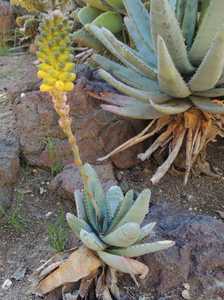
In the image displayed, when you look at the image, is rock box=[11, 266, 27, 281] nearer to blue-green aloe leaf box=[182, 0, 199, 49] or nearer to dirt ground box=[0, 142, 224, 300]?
dirt ground box=[0, 142, 224, 300]

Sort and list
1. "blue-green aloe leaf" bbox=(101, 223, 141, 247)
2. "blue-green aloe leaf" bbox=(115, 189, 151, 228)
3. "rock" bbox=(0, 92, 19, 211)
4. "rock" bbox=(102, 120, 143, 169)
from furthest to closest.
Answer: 1. "rock" bbox=(102, 120, 143, 169)
2. "rock" bbox=(0, 92, 19, 211)
3. "blue-green aloe leaf" bbox=(115, 189, 151, 228)
4. "blue-green aloe leaf" bbox=(101, 223, 141, 247)

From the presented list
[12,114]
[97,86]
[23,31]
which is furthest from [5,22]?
[97,86]

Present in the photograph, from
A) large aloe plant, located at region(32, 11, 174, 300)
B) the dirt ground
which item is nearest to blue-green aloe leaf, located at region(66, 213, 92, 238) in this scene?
large aloe plant, located at region(32, 11, 174, 300)

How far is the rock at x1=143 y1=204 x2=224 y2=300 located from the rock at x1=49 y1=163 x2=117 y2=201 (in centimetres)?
46

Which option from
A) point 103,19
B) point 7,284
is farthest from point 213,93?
point 7,284

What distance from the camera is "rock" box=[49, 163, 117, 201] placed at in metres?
2.29

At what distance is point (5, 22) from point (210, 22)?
7.39 feet

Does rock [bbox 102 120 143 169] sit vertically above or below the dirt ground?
above

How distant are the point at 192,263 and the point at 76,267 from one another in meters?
0.43

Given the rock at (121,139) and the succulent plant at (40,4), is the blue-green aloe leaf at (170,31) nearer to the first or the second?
the rock at (121,139)

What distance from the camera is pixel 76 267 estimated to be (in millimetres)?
1798

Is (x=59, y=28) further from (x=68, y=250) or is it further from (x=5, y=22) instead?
(x=5, y=22)

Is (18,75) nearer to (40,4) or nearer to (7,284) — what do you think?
(40,4)

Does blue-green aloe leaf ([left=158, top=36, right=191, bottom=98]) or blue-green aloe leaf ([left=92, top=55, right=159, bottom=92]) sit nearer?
blue-green aloe leaf ([left=158, top=36, right=191, bottom=98])
